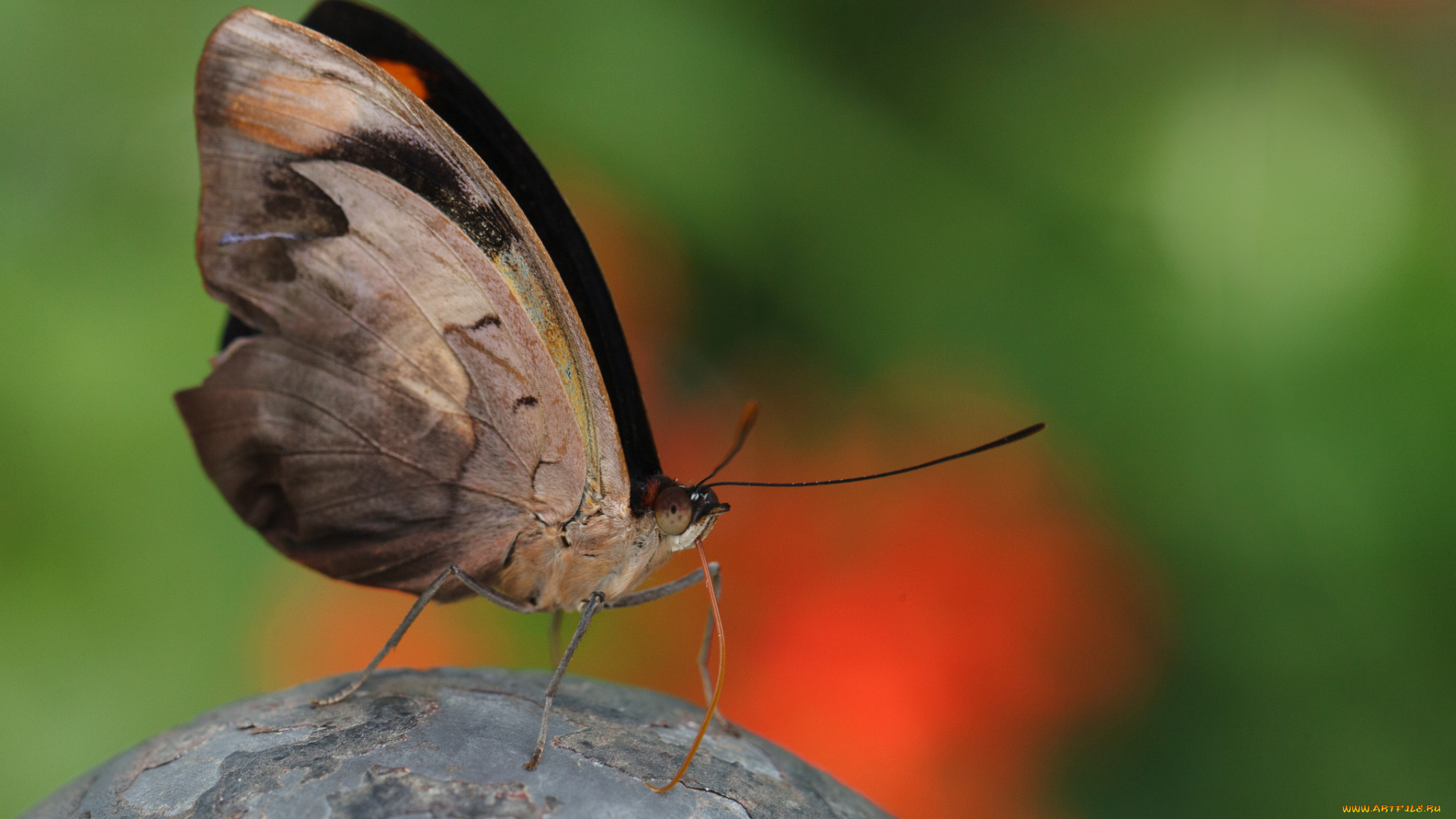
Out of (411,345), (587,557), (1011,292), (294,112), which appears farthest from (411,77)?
(1011,292)

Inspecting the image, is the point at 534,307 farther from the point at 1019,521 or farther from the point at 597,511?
the point at 1019,521

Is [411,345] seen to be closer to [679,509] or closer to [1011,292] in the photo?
[679,509]

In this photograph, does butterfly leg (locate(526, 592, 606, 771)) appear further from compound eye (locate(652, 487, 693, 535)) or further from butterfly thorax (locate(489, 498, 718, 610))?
compound eye (locate(652, 487, 693, 535))

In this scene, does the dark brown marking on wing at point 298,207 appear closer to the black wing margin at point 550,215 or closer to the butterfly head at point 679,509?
the black wing margin at point 550,215

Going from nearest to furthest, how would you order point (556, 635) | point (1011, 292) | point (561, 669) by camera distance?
point (561, 669) < point (556, 635) < point (1011, 292)

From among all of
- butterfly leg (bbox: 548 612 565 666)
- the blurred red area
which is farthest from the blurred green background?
butterfly leg (bbox: 548 612 565 666)

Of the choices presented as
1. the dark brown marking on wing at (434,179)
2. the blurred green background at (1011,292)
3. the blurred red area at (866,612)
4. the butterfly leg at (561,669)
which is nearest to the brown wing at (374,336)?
the dark brown marking on wing at (434,179)

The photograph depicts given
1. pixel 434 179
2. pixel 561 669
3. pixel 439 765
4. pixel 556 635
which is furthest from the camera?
pixel 556 635
